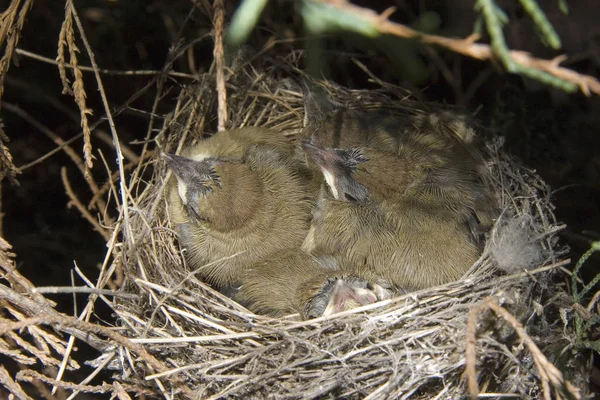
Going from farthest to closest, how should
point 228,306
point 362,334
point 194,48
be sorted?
point 194,48 → point 228,306 → point 362,334

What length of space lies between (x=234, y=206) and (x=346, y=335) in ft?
1.93

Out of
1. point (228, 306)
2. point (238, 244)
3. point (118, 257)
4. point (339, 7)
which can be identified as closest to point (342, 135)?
point (238, 244)

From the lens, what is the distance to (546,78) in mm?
1192

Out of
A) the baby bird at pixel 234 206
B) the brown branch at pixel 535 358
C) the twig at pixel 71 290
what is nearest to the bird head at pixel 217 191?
the baby bird at pixel 234 206

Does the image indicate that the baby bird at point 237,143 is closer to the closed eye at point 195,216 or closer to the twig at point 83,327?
the closed eye at point 195,216

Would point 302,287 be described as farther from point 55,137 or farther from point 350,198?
point 55,137

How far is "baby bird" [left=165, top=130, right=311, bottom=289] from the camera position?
2076 millimetres

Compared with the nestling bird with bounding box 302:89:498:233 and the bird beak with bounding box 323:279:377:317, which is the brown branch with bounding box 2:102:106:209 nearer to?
the nestling bird with bounding box 302:89:498:233

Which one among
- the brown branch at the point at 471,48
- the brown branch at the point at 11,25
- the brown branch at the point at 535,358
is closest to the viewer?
the brown branch at the point at 471,48

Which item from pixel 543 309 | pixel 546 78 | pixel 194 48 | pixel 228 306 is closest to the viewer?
pixel 546 78

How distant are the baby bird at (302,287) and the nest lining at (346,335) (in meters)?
0.06

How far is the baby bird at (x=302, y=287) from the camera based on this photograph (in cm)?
187

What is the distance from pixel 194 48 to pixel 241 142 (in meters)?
0.47

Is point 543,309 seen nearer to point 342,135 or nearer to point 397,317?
point 397,317
